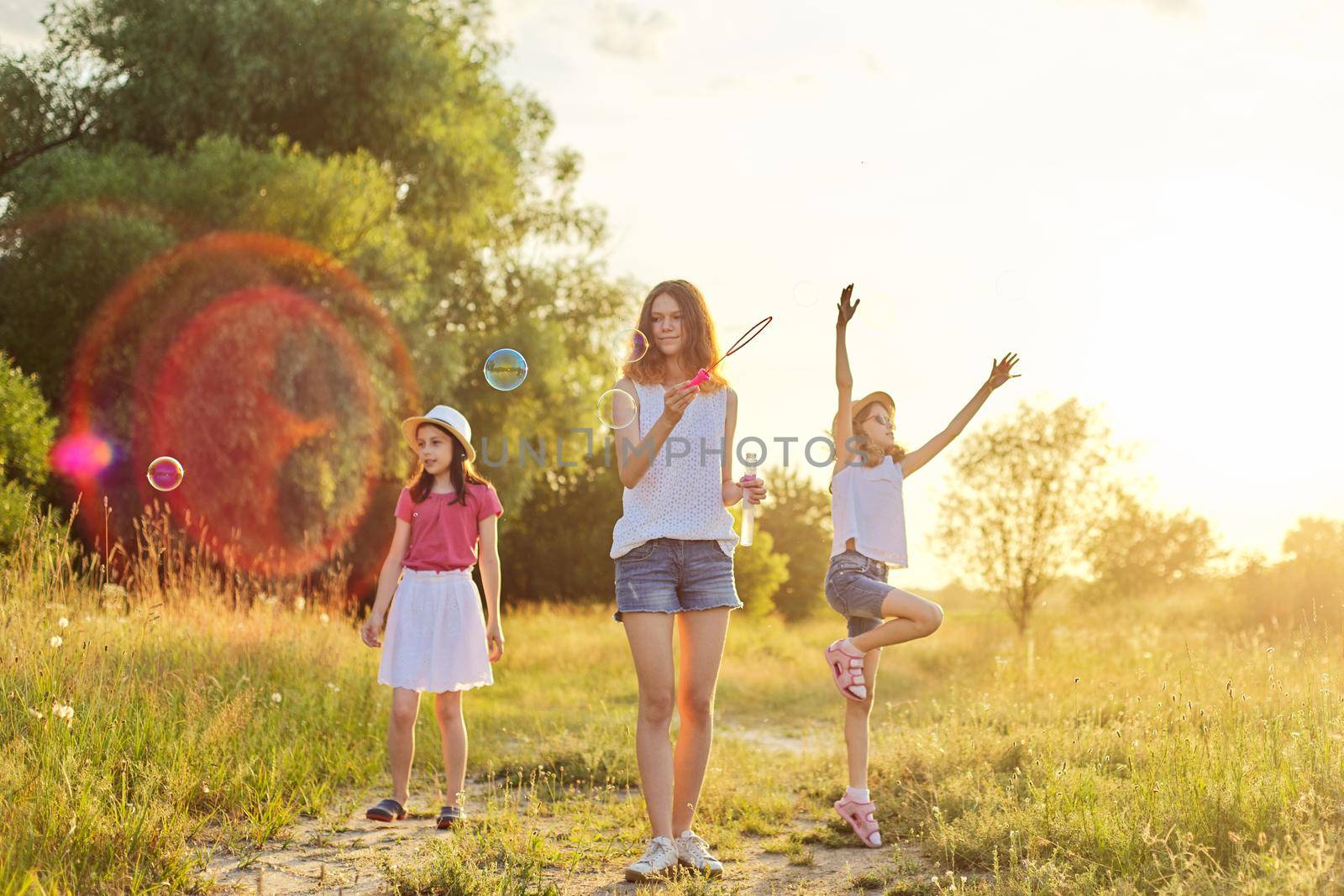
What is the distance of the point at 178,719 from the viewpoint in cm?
531

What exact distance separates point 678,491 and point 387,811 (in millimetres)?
2341

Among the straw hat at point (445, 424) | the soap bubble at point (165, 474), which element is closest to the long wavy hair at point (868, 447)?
the straw hat at point (445, 424)

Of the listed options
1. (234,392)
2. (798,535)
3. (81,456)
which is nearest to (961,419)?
(234,392)

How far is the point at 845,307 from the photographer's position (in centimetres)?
498

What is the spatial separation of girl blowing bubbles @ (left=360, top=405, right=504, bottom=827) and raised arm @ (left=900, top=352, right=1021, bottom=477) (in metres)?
2.18

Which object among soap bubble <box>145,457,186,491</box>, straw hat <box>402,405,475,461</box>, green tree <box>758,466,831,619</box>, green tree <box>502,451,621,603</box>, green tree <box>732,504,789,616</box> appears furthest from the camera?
green tree <box>758,466,831,619</box>

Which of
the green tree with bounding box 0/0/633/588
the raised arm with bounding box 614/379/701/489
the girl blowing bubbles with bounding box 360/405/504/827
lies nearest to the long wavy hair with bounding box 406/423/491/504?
the girl blowing bubbles with bounding box 360/405/504/827

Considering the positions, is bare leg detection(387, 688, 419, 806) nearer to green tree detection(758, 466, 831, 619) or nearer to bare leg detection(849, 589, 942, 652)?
bare leg detection(849, 589, 942, 652)

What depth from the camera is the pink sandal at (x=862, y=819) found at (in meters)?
4.93

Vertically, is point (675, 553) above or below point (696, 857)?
above

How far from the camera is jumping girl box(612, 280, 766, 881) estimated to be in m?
4.23

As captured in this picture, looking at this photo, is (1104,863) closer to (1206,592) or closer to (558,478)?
(1206,592)

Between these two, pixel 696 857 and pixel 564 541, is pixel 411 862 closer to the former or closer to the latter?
pixel 696 857

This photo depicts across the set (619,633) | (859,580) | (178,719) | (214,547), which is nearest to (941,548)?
(619,633)
